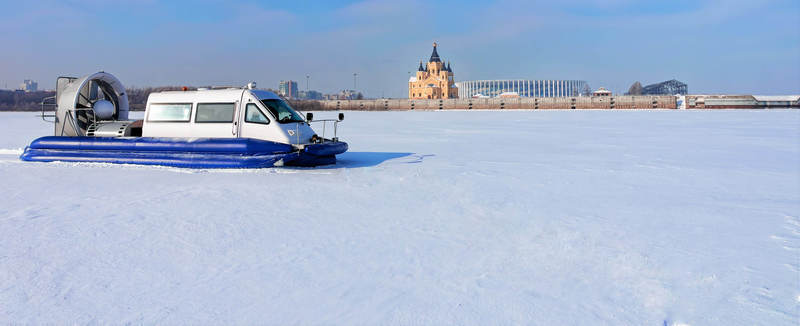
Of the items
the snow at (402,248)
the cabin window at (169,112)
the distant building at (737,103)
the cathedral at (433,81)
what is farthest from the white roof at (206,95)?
the cathedral at (433,81)

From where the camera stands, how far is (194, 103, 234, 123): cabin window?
9.98 m

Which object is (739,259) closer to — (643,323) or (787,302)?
(787,302)

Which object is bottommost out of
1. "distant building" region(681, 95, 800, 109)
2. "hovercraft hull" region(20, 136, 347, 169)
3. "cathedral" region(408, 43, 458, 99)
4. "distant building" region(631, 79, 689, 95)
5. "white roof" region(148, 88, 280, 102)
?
"hovercraft hull" region(20, 136, 347, 169)

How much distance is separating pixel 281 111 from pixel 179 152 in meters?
2.00

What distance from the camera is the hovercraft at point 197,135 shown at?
9492mm

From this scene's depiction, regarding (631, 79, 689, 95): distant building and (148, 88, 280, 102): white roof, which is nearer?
(148, 88, 280, 102): white roof

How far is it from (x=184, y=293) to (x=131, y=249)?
126 centimetres

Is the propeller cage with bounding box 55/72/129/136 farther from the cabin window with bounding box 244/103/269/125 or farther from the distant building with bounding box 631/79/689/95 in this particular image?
the distant building with bounding box 631/79/689/95

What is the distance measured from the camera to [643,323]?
3.07 m

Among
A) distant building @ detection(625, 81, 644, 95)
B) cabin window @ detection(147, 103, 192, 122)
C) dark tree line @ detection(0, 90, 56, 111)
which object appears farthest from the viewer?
distant building @ detection(625, 81, 644, 95)

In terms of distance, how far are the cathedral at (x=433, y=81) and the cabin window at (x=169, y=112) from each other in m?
121

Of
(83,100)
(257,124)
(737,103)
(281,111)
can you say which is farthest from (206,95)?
(737,103)

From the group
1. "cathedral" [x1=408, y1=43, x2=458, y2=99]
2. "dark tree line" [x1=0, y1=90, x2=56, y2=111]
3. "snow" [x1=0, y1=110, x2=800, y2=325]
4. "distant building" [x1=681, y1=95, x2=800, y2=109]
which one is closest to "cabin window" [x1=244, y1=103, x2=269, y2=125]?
"snow" [x1=0, y1=110, x2=800, y2=325]

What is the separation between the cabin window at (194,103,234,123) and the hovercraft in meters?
0.02
